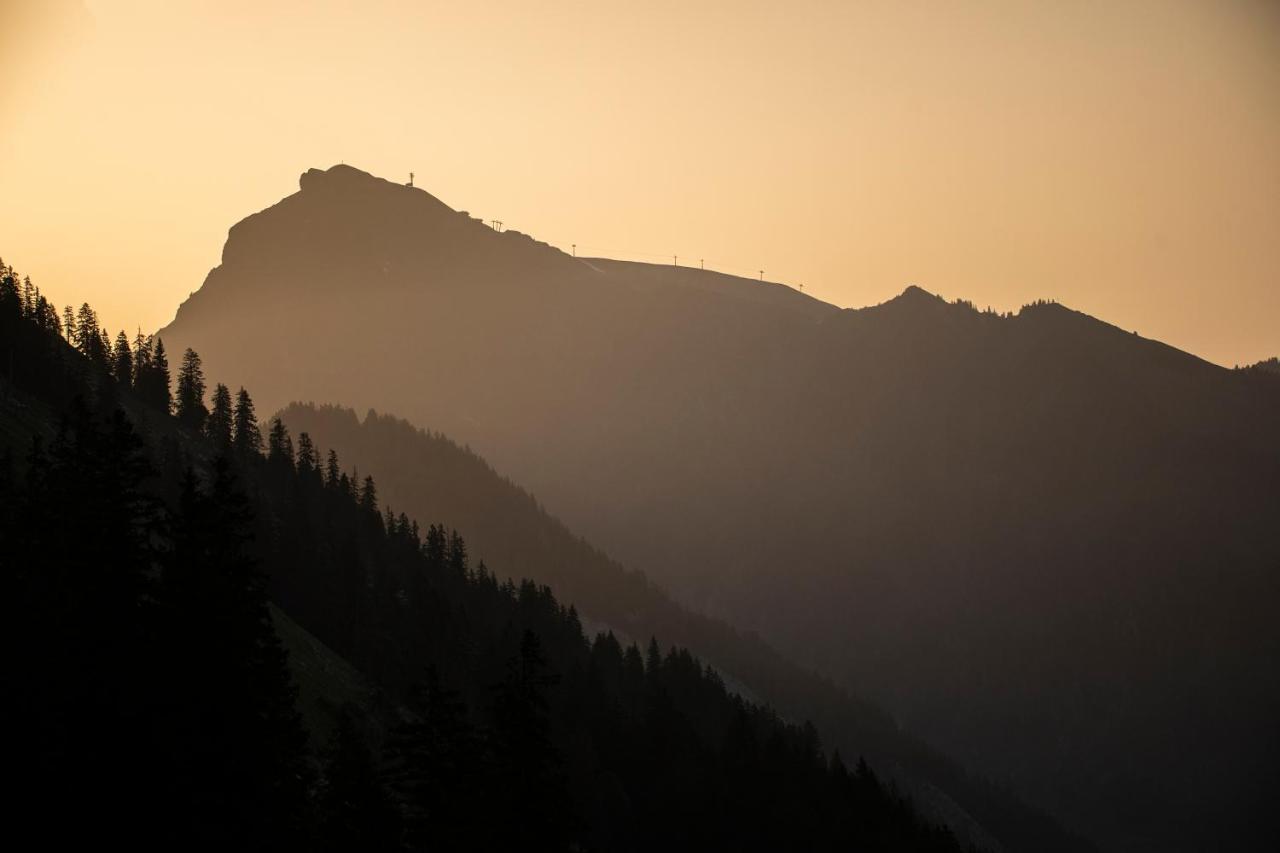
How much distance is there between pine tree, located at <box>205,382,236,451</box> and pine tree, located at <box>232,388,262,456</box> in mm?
951

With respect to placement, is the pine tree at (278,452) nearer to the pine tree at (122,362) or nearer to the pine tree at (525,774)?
the pine tree at (122,362)

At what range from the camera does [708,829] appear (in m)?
111

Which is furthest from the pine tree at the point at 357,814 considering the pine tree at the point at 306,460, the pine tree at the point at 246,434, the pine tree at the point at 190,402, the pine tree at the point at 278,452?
the pine tree at the point at 306,460

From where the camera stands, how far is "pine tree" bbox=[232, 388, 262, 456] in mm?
149000

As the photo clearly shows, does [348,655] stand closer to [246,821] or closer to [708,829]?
[708,829]

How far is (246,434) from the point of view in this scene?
152500 millimetres

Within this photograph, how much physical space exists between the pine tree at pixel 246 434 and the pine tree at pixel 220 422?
95cm

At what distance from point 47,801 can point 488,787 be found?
483 inches

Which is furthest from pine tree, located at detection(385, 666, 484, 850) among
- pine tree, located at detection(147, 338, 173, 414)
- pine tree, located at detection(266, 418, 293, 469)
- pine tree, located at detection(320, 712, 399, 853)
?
pine tree, located at detection(266, 418, 293, 469)

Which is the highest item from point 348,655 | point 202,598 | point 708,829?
point 202,598

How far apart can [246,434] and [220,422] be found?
11.4 feet

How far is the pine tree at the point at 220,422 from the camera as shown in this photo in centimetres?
14175

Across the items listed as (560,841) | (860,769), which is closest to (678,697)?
(860,769)

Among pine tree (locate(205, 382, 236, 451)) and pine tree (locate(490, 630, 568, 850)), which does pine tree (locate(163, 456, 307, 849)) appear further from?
pine tree (locate(205, 382, 236, 451))
